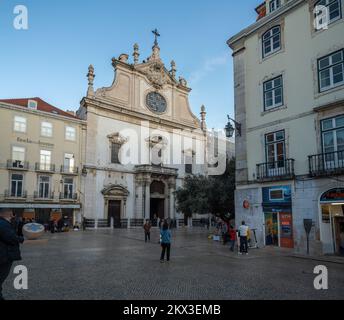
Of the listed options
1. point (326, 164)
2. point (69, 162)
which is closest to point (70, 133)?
point (69, 162)

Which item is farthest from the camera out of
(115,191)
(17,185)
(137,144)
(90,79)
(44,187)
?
(137,144)

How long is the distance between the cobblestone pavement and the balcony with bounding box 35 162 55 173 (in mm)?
19667

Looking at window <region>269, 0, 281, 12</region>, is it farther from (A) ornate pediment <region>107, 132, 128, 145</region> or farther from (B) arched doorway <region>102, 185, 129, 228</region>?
(B) arched doorway <region>102, 185, 129, 228</region>

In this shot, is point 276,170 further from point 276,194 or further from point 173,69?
point 173,69

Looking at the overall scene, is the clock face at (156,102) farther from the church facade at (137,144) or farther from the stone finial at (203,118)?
the stone finial at (203,118)

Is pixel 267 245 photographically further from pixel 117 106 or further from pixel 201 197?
pixel 117 106

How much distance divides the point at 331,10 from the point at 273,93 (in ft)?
15.7

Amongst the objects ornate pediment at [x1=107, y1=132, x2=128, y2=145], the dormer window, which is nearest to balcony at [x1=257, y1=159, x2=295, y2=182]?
ornate pediment at [x1=107, y1=132, x2=128, y2=145]

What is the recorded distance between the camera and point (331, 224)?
48.2ft

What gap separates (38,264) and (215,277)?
21.3 feet

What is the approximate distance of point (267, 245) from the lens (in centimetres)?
1702

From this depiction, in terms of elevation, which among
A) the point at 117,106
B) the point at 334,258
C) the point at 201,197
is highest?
the point at 117,106
